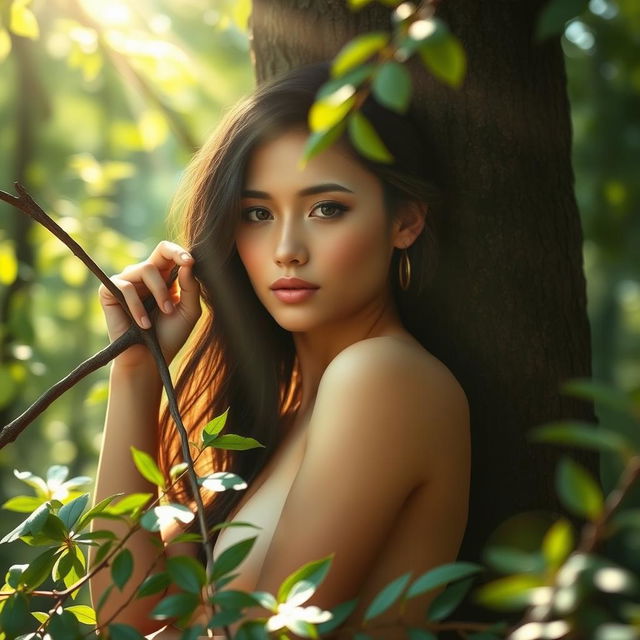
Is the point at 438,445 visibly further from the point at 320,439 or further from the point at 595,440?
the point at 595,440

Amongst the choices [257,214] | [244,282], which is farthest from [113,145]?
[257,214]

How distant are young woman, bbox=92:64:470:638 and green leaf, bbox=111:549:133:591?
0.45 meters

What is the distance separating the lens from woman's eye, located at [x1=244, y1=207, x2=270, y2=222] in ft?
6.69

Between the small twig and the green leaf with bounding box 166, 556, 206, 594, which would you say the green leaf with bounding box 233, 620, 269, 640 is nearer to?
the green leaf with bounding box 166, 556, 206, 594

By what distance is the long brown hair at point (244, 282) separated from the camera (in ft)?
6.59

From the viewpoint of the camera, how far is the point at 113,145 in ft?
28.1

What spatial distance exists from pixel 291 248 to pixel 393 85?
991 millimetres

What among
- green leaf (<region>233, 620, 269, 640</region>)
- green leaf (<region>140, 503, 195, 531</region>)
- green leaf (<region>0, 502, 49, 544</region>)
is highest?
green leaf (<region>0, 502, 49, 544</region>)

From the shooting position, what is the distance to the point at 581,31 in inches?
121

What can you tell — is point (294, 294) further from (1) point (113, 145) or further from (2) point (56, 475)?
(1) point (113, 145)

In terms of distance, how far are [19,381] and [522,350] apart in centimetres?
238

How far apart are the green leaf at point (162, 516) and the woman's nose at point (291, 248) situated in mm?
692

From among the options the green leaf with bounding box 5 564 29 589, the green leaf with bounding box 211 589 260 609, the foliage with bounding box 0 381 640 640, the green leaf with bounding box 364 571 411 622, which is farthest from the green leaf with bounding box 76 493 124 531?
the green leaf with bounding box 364 571 411 622

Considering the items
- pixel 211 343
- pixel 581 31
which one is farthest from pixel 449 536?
pixel 581 31
